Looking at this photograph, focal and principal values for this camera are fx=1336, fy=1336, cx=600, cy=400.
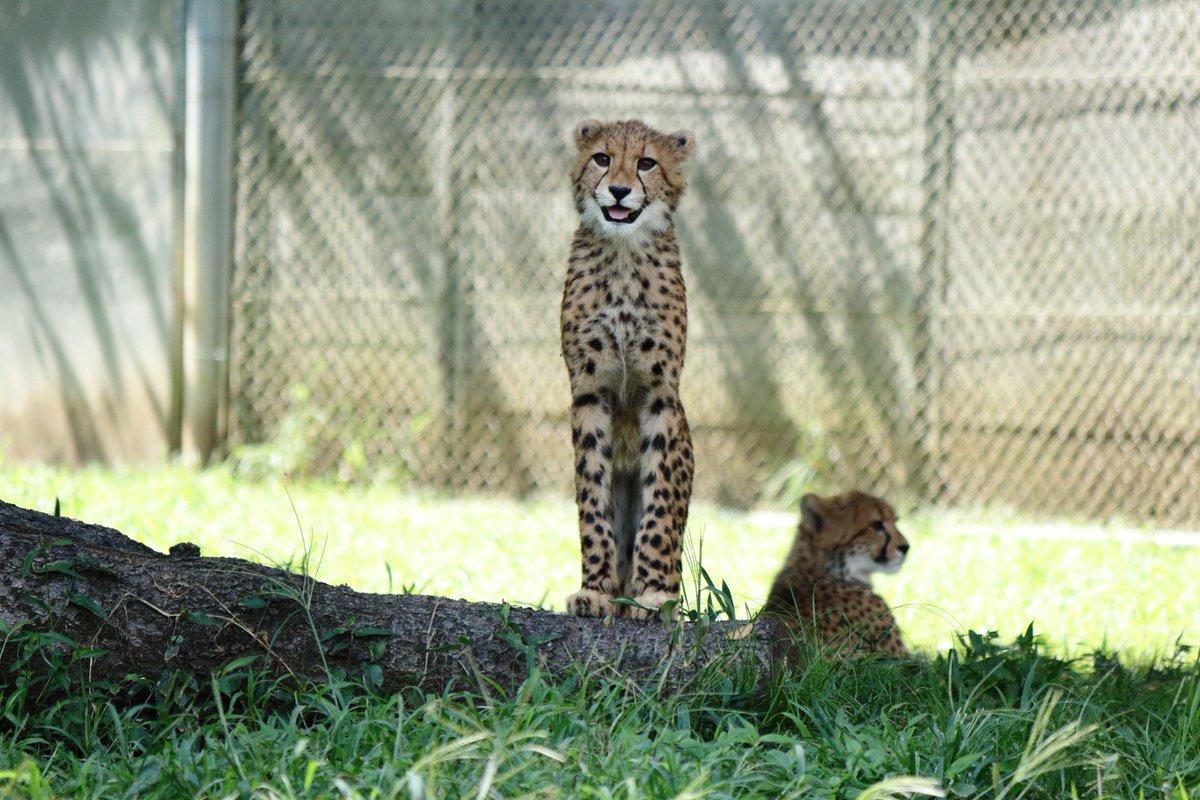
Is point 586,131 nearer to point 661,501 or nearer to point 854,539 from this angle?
point 661,501

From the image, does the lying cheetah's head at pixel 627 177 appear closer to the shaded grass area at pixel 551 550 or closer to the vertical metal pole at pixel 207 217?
the shaded grass area at pixel 551 550

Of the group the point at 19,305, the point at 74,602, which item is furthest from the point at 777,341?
the point at 74,602

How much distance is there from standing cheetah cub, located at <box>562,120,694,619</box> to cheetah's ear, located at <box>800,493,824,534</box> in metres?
0.93

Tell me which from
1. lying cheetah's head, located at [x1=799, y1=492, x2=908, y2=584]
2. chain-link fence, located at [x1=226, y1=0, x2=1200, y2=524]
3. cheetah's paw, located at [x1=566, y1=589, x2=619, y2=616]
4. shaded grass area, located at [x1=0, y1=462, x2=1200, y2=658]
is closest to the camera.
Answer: cheetah's paw, located at [x1=566, y1=589, x2=619, y2=616]

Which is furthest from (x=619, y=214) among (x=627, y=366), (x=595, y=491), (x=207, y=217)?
(x=207, y=217)

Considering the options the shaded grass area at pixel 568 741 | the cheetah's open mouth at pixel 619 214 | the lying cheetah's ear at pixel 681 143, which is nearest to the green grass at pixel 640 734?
the shaded grass area at pixel 568 741

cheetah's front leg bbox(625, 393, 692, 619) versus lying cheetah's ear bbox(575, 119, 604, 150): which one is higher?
lying cheetah's ear bbox(575, 119, 604, 150)

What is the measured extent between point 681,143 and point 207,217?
435 cm

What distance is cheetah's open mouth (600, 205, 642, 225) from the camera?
11.8 ft

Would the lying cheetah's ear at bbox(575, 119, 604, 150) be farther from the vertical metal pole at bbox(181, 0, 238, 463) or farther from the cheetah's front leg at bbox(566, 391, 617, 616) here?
the vertical metal pole at bbox(181, 0, 238, 463)

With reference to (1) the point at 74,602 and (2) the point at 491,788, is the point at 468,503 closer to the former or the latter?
(1) the point at 74,602

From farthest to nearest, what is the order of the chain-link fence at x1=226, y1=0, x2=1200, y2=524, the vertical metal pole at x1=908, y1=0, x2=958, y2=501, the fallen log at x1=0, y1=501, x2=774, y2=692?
the vertical metal pole at x1=908, y1=0, x2=958, y2=501
the chain-link fence at x1=226, y1=0, x2=1200, y2=524
the fallen log at x1=0, y1=501, x2=774, y2=692

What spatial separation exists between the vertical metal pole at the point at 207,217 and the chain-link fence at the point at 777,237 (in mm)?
117

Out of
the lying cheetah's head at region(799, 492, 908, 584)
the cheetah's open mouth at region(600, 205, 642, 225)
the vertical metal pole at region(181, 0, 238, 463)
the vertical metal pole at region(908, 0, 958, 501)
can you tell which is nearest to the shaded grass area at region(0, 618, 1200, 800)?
the lying cheetah's head at region(799, 492, 908, 584)
